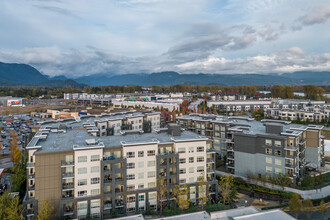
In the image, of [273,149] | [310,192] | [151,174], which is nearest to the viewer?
[151,174]

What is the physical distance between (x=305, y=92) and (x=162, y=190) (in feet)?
376

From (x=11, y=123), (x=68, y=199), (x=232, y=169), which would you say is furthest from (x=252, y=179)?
(x=11, y=123)

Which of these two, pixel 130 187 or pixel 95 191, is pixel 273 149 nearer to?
pixel 130 187

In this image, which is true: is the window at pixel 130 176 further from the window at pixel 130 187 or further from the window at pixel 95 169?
the window at pixel 95 169

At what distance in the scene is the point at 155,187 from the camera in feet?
71.3

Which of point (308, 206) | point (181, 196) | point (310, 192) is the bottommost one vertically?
point (310, 192)

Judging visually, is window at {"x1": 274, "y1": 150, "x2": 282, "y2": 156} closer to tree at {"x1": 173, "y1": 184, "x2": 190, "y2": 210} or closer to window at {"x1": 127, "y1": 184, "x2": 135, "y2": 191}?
tree at {"x1": 173, "y1": 184, "x2": 190, "y2": 210}

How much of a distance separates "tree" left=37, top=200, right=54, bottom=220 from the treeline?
118194mm

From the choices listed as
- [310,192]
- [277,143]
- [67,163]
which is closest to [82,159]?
[67,163]

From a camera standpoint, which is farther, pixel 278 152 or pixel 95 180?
pixel 278 152

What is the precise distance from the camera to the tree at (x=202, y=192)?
71.3 feet

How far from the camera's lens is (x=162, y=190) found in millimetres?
21266

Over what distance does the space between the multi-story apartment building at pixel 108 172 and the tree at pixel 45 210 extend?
0.50m

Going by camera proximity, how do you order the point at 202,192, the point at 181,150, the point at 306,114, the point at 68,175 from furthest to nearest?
the point at 306,114 < the point at 181,150 < the point at 202,192 < the point at 68,175
